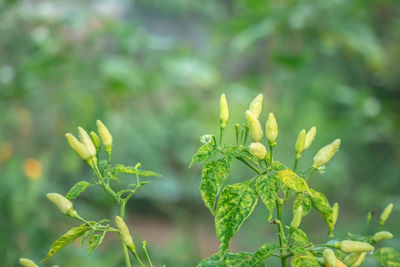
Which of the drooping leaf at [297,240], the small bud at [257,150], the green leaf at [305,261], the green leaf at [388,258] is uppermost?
the small bud at [257,150]

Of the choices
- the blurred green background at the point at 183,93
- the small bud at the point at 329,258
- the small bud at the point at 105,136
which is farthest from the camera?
the blurred green background at the point at 183,93

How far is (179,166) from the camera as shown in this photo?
2.62 m

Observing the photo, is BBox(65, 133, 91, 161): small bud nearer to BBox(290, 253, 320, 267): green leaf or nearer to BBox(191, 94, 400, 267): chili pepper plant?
BBox(191, 94, 400, 267): chili pepper plant

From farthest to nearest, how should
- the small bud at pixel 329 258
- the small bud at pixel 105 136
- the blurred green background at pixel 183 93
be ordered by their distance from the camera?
the blurred green background at pixel 183 93
the small bud at pixel 105 136
the small bud at pixel 329 258

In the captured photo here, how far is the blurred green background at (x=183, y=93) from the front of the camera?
6.21 feet

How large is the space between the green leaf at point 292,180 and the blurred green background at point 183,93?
3.38ft

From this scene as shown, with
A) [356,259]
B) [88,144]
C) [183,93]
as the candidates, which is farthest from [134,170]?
[183,93]

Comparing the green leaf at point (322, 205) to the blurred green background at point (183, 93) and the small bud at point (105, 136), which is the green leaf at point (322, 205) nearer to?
the small bud at point (105, 136)

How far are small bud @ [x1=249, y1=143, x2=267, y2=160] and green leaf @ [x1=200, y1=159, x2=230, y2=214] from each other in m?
0.03

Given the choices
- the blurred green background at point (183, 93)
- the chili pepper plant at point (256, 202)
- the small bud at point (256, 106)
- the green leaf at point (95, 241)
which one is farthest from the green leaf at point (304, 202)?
the blurred green background at point (183, 93)

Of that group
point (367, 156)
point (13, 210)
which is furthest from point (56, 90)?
point (367, 156)

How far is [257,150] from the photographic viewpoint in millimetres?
494

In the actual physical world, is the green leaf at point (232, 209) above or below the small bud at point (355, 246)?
above

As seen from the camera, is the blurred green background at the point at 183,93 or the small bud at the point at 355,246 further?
the blurred green background at the point at 183,93
